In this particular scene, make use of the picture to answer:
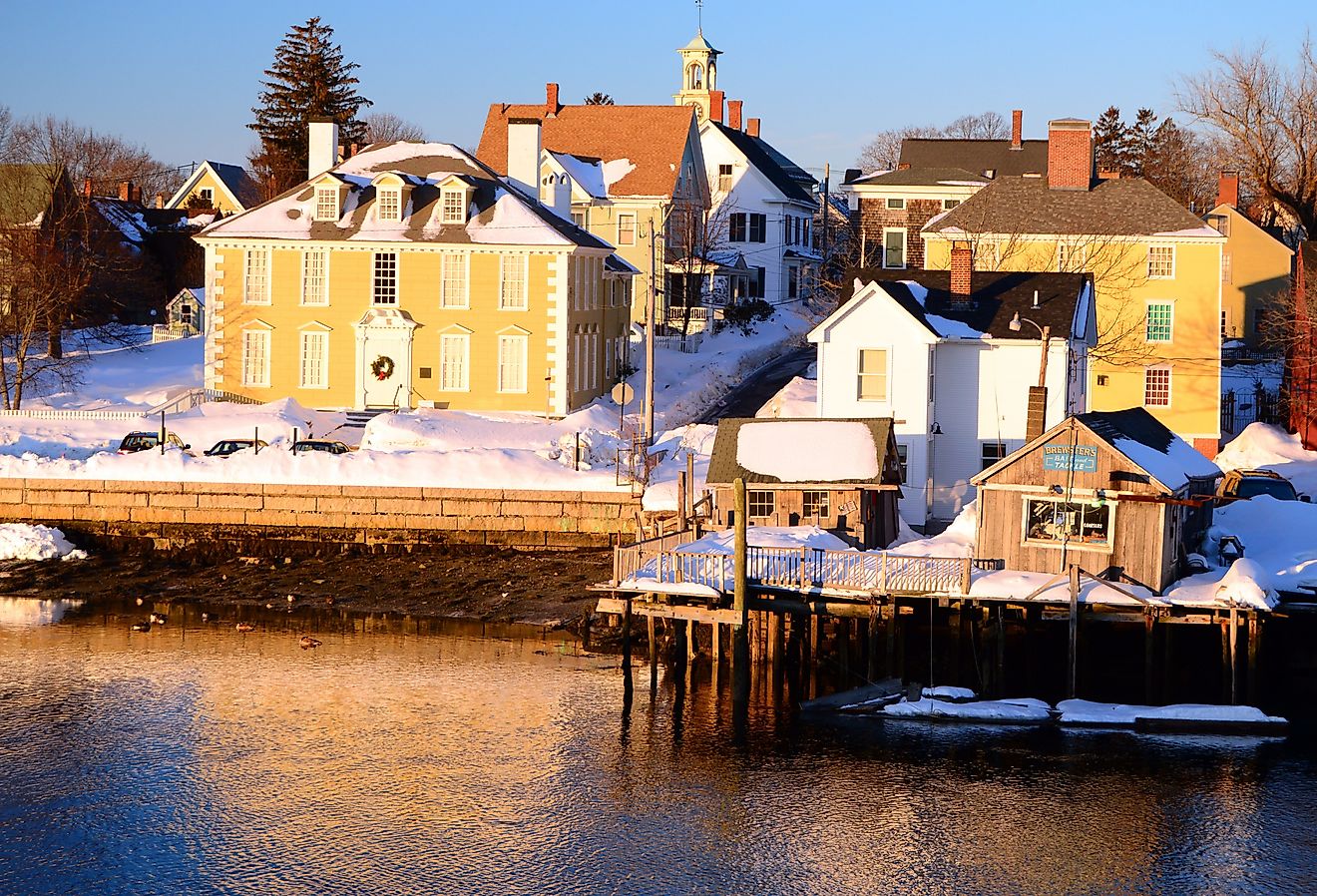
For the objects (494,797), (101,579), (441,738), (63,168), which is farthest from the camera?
(63,168)

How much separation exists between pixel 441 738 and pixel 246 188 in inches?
3043

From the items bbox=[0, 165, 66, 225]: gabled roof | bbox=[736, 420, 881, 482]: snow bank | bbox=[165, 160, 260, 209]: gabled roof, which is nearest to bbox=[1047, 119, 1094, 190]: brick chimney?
bbox=[736, 420, 881, 482]: snow bank

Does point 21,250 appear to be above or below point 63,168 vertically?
below

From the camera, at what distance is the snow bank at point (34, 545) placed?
45844 mm

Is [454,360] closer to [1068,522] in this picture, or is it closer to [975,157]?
[1068,522]

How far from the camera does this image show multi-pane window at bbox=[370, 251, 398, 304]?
56188 millimetres

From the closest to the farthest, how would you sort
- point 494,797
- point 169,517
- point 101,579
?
point 494,797 → point 101,579 → point 169,517

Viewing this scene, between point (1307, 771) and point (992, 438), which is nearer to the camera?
point (1307, 771)

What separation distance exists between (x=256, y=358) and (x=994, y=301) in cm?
2575

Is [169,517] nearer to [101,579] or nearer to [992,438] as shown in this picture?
[101,579]

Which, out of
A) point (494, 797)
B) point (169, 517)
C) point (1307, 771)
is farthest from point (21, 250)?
point (1307, 771)

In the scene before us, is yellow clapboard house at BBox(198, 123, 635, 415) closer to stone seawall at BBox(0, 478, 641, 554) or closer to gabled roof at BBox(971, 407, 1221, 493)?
stone seawall at BBox(0, 478, 641, 554)

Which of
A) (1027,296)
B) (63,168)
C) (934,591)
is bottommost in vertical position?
(934,591)

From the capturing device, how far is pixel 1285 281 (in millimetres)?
70938
